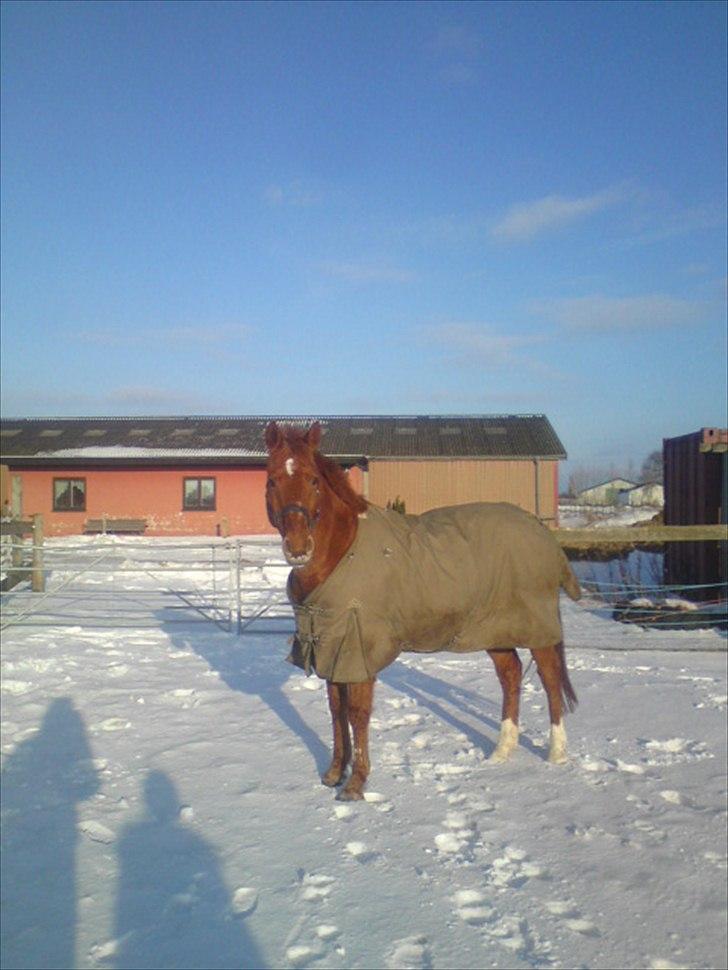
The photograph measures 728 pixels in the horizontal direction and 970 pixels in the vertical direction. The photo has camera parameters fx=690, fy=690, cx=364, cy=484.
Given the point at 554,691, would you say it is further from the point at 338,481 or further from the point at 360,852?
the point at 338,481

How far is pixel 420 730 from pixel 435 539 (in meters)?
1.59

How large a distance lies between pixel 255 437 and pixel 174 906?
74.8 ft

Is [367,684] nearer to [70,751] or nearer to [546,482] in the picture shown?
[70,751]

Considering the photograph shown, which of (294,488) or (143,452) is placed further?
(143,452)

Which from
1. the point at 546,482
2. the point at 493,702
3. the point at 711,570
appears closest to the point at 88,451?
the point at 546,482

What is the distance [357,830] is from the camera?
11.1ft

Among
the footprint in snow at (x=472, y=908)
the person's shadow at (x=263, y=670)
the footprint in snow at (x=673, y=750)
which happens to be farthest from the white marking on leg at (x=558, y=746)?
the footprint in snow at (x=472, y=908)

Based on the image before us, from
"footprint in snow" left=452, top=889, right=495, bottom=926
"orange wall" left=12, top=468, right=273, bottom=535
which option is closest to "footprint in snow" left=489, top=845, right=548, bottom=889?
"footprint in snow" left=452, top=889, right=495, bottom=926

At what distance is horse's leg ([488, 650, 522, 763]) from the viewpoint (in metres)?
4.27

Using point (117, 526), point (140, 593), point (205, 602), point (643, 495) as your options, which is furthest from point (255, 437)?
point (643, 495)

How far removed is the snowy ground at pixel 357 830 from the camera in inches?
102

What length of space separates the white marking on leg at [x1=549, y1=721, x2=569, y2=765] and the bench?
20288 millimetres

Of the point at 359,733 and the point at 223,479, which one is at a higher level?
the point at 223,479

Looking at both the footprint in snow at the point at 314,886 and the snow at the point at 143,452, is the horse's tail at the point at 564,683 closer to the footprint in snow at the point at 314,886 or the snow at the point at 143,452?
the footprint in snow at the point at 314,886
